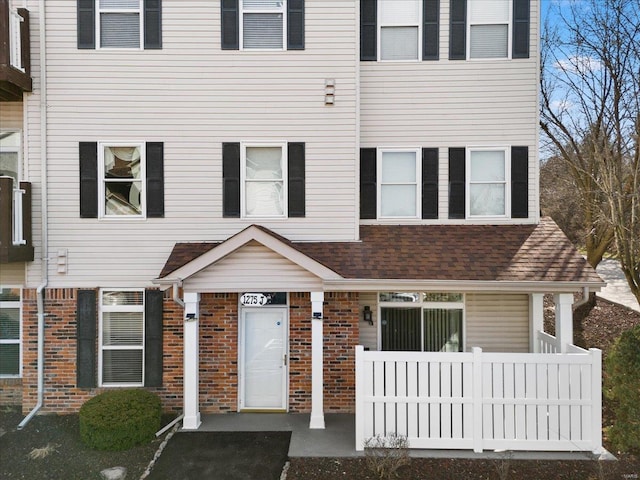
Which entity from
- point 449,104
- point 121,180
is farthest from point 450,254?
point 121,180

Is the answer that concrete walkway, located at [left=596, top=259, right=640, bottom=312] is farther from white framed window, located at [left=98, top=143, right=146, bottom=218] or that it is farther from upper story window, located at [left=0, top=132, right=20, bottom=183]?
upper story window, located at [left=0, top=132, right=20, bottom=183]

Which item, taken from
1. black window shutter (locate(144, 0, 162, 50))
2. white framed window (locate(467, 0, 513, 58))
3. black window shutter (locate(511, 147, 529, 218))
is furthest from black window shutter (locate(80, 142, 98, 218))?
black window shutter (locate(511, 147, 529, 218))

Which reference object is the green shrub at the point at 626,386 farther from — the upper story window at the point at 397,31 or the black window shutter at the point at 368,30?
the black window shutter at the point at 368,30

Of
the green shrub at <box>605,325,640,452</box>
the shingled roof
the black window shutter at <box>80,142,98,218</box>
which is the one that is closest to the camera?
the green shrub at <box>605,325,640,452</box>

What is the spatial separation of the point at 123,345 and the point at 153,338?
634 millimetres

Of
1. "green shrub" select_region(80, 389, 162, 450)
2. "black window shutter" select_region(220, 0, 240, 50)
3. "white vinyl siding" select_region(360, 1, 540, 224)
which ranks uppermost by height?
"black window shutter" select_region(220, 0, 240, 50)

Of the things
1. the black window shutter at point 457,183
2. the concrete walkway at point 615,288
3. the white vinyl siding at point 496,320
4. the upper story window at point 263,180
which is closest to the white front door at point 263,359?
the upper story window at point 263,180

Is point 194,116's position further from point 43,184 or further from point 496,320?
point 496,320

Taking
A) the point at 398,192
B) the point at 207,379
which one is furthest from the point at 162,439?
the point at 398,192

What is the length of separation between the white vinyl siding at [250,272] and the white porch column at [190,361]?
1.11 ft

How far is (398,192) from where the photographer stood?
880 centimetres

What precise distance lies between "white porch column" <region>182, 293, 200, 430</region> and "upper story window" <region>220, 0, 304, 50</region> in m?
4.78

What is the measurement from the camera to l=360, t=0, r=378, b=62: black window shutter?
28.7 feet

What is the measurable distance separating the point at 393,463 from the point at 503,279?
11.2ft
